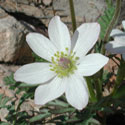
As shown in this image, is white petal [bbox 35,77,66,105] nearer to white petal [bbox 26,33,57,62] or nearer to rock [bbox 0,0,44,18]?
white petal [bbox 26,33,57,62]

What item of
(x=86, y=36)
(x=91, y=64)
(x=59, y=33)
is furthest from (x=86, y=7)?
(x=91, y=64)

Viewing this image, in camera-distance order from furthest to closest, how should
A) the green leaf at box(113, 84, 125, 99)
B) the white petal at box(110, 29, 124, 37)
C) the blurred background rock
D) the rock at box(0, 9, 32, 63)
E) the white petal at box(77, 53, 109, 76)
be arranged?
the blurred background rock
the rock at box(0, 9, 32, 63)
the green leaf at box(113, 84, 125, 99)
the white petal at box(110, 29, 124, 37)
the white petal at box(77, 53, 109, 76)

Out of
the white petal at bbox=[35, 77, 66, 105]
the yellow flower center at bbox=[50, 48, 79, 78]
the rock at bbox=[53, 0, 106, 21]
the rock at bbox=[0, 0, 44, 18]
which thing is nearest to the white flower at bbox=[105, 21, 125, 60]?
Answer: the yellow flower center at bbox=[50, 48, 79, 78]

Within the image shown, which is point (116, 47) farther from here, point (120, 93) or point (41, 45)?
point (120, 93)

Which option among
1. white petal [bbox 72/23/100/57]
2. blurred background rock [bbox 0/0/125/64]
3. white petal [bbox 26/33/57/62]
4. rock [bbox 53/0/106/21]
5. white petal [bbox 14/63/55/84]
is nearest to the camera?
white petal [bbox 72/23/100/57]

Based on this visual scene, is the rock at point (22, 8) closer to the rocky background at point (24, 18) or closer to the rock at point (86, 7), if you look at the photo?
the rocky background at point (24, 18)

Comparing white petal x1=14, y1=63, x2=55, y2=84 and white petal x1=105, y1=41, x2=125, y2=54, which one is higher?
white petal x1=105, y1=41, x2=125, y2=54

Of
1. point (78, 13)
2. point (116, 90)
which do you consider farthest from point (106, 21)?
point (78, 13)

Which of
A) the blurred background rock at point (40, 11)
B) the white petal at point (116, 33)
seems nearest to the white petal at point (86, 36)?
the white petal at point (116, 33)
